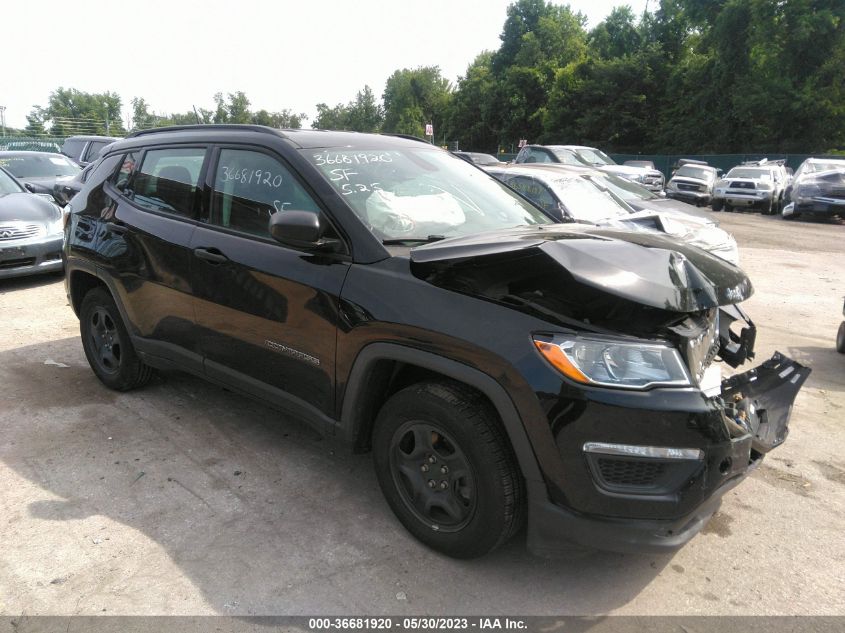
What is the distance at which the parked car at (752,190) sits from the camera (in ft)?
68.9

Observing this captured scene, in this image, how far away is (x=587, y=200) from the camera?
318 inches

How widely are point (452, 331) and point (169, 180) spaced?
8.00 feet

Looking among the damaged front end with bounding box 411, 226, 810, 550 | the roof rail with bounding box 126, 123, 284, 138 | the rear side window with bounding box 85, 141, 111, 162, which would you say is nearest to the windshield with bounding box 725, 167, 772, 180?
the rear side window with bounding box 85, 141, 111, 162

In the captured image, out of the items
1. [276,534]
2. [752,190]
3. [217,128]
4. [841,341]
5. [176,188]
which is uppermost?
[217,128]

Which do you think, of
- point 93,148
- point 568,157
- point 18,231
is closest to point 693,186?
point 568,157

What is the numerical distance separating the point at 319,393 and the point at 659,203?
762cm

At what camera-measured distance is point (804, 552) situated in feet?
9.55

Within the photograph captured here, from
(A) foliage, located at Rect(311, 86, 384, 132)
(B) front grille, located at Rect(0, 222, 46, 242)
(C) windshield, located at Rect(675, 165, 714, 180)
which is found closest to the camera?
(B) front grille, located at Rect(0, 222, 46, 242)

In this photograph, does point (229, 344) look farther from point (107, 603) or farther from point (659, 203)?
point (659, 203)

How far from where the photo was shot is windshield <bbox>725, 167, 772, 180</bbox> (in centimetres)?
2169

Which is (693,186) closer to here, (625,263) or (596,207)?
(596,207)

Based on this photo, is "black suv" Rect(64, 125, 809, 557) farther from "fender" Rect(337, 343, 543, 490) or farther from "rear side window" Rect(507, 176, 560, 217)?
"rear side window" Rect(507, 176, 560, 217)

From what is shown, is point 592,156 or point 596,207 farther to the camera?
point 592,156

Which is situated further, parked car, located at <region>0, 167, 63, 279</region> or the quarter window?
parked car, located at <region>0, 167, 63, 279</region>
